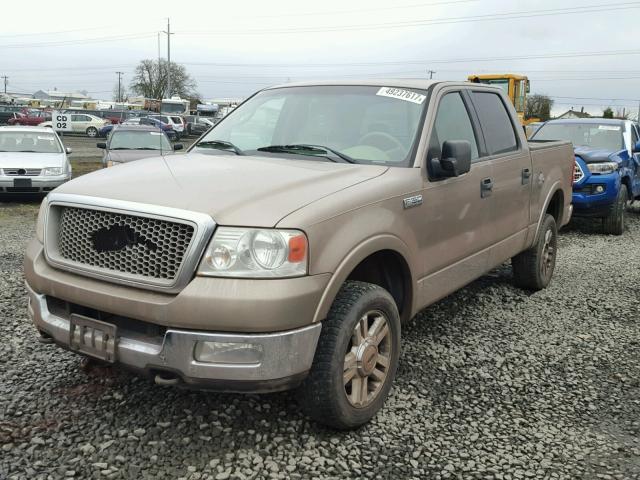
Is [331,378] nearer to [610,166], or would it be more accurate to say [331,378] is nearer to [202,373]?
[202,373]

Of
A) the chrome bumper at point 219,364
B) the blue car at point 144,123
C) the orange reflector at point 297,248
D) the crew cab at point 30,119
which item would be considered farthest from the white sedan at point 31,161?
the crew cab at point 30,119

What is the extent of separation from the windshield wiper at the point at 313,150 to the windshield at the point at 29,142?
401 inches

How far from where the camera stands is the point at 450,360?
4340mm

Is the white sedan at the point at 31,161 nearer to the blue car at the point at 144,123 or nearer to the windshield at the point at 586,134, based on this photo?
the windshield at the point at 586,134

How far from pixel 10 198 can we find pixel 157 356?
11.1 metres

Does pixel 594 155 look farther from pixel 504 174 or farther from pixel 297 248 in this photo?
pixel 297 248

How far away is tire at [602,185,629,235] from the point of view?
952 cm

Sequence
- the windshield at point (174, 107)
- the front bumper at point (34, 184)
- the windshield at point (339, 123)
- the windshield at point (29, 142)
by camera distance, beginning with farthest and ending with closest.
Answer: the windshield at point (174, 107) → the windshield at point (29, 142) → the front bumper at point (34, 184) → the windshield at point (339, 123)

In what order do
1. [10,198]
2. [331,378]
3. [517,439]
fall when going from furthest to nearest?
[10,198] → [517,439] → [331,378]

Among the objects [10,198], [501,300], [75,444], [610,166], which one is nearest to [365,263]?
[75,444]

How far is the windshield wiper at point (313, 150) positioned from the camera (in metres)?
3.83

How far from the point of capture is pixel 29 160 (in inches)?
468

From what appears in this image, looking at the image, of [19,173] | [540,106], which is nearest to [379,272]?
[19,173]

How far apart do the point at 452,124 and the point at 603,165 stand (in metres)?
6.10
